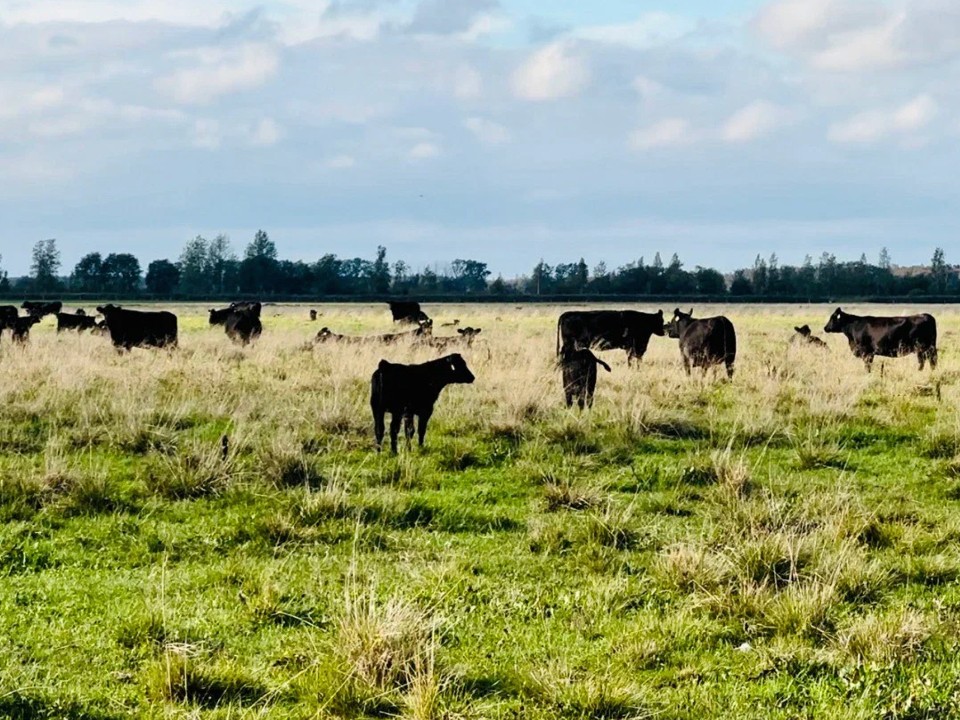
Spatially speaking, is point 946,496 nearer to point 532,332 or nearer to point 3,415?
point 3,415

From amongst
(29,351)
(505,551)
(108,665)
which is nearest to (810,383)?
(505,551)

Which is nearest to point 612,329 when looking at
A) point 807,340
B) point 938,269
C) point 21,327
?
point 807,340

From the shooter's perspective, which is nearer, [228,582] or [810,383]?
[228,582]

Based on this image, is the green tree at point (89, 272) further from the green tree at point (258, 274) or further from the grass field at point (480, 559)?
the grass field at point (480, 559)

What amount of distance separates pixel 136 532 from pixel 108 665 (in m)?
2.81

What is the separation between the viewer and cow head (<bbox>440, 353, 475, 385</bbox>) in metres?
11.9

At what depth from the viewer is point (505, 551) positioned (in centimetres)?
773

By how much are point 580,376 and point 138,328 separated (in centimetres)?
1440

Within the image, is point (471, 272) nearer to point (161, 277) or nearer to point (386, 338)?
point (161, 277)

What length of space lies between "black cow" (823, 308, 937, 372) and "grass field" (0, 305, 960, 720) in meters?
7.28

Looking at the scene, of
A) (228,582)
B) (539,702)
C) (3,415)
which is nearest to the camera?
(539,702)

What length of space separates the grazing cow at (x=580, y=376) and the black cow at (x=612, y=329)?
869 centimetres

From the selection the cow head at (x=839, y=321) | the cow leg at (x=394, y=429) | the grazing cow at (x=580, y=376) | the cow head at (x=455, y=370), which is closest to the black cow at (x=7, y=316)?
the grazing cow at (x=580, y=376)

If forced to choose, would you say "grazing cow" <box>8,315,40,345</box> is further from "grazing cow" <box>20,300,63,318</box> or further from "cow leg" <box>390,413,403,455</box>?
"cow leg" <box>390,413,403,455</box>
